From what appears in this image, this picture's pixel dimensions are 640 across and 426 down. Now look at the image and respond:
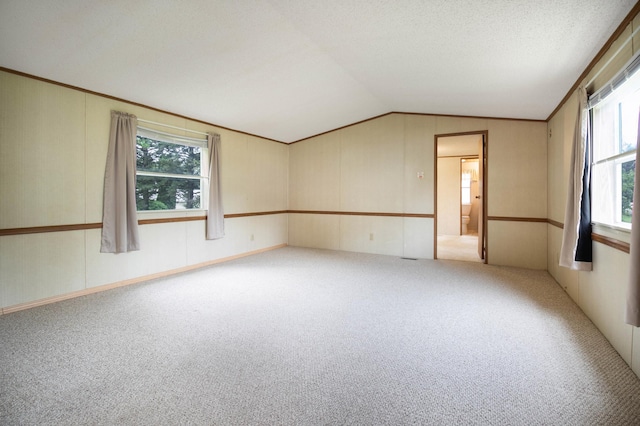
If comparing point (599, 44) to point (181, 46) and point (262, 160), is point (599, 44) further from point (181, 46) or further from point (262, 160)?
point (262, 160)

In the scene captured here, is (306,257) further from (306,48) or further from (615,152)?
(615,152)

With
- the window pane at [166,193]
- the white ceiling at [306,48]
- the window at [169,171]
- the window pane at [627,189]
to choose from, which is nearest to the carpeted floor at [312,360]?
the window pane at [627,189]

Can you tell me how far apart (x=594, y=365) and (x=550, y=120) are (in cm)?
378

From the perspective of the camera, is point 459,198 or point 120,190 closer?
point 120,190

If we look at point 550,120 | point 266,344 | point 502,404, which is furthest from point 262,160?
point 502,404

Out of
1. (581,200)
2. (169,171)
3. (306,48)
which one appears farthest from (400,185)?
(169,171)

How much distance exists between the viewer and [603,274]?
2.42 metres

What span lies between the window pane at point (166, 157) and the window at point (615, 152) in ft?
16.5

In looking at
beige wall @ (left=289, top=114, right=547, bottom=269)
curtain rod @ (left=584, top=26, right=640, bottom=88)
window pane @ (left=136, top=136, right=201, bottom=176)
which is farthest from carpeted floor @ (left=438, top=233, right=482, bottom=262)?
window pane @ (left=136, top=136, right=201, bottom=176)

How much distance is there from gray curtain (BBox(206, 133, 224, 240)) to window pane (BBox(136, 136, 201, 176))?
0.74ft

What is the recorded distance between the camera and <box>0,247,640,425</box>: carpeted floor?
1.53m

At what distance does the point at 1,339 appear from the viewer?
2332mm

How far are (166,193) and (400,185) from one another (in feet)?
13.5

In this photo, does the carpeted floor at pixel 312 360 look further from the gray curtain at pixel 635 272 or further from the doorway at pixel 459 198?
the doorway at pixel 459 198
